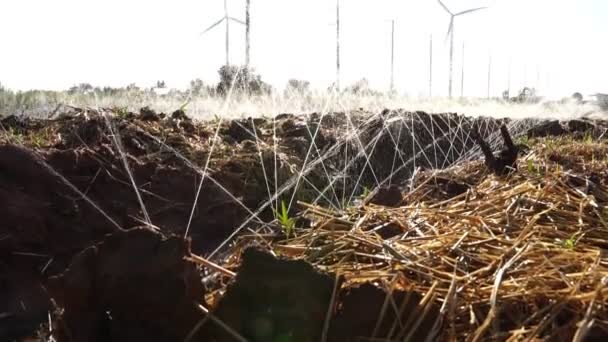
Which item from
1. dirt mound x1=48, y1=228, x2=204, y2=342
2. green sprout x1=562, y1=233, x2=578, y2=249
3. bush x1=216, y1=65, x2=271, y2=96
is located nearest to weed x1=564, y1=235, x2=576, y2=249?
green sprout x1=562, y1=233, x2=578, y2=249

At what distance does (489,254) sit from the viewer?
5.60 ft

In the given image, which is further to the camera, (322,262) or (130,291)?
(322,262)

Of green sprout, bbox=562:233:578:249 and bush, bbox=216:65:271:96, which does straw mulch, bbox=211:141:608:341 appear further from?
bush, bbox=216:65:271:96

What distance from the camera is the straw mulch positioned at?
1395 mm

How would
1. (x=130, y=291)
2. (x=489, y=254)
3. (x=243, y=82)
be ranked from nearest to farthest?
1. (x=130, y=291)
2. (x=489, y=254)
3. (x=243, y=82)

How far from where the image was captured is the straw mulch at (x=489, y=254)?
1.39 m

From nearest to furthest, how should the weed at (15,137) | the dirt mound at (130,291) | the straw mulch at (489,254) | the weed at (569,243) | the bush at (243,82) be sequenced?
the straw mulch at (489,254) → the dirt mound at (130,291) → the weed at (569,243) → the weed at (15,137) → the bush at (243,82)

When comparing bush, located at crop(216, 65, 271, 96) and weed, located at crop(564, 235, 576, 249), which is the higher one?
bush, located at crop(216, 65, 271, 96)

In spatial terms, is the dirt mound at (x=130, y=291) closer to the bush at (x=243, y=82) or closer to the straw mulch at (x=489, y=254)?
the straw mulch at (x=489, y=254)

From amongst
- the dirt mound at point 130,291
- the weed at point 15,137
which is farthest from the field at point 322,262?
the weed at point 15,137

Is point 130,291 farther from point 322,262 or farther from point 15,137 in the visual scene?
point 15,137

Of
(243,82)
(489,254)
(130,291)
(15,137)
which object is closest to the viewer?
(130,291)

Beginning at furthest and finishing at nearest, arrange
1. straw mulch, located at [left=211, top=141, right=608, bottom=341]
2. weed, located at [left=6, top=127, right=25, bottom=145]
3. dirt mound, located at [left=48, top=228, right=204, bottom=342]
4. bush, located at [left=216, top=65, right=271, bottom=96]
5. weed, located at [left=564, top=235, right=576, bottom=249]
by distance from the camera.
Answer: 1. bush, located at [left=216, top=65, right=271, bottom=96]
2. weed, located at [left=6, top=127, right=25, bottom=145]
3. weed, located at [left=564, top=235, right=576, bottom=249]
4. dirt mound, located at [left=48, top=228, right=204, bottom=342]
5. straw mulch, located at [left=211, top=141, right=608, bottom=341]

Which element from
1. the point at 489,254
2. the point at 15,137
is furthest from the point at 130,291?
the point at 15,137
